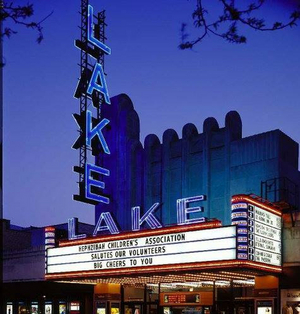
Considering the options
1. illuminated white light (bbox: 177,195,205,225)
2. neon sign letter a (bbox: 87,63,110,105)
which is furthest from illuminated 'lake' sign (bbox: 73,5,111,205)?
illuminated white light (bbox: 177,195,205,225)

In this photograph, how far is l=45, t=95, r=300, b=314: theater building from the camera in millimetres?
18453

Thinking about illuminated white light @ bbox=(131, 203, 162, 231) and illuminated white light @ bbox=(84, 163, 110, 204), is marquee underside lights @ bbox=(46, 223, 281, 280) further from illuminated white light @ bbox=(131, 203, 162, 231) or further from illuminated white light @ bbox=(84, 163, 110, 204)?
illuminated white light @ bbox=(84, 163, 110, 204)

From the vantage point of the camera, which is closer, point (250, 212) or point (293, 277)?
point (250, 212)

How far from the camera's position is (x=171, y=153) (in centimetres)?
2477

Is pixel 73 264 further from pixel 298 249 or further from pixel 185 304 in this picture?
pixel 298 249

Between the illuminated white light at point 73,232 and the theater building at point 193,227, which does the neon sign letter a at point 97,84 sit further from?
the illuminated white light at point 73,232

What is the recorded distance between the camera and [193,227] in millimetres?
18766

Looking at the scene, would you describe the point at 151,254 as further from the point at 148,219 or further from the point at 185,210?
the point at 185,210

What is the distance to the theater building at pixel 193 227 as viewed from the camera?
18.5 metres

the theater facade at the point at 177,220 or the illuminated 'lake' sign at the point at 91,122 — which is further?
the illuminated 'lake' sign at the point at 91,122

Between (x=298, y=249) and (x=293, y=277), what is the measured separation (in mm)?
928

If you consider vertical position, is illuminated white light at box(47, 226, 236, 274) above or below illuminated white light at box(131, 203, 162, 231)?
below

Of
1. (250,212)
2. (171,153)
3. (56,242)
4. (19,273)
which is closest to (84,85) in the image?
(171,153)

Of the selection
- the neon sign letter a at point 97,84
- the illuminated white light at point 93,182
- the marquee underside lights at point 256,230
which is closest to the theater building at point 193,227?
the marquee underside lights at point 256,230
